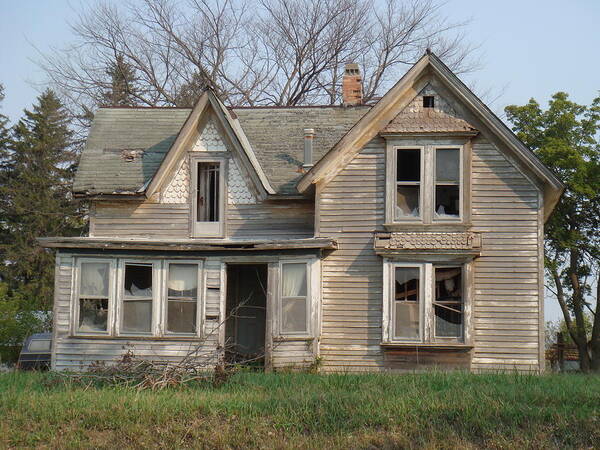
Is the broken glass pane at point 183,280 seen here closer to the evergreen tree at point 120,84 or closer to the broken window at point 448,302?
the broken window at point 448,302

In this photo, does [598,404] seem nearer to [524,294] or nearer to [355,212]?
[524,294]

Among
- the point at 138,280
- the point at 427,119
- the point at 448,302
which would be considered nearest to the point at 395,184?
the point at 427,119

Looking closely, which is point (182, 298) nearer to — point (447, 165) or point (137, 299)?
point (137, 299)

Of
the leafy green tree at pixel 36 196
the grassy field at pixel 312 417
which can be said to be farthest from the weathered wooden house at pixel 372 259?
the leafy green tree at pixel 36 196

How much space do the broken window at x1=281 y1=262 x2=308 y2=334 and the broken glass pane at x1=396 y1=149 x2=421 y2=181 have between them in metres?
3.12

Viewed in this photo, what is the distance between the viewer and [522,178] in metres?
21.1

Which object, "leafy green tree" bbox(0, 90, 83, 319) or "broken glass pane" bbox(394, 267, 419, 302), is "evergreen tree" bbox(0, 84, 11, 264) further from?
"broken glass pane" bbox(394, 267, 419, 302)

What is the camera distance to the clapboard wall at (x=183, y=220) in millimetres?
22344

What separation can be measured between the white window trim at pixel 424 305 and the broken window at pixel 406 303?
0.32 ft

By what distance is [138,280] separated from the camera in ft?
71.5

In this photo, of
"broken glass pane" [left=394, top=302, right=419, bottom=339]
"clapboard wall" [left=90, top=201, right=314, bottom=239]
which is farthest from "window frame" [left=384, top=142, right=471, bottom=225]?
"clapboard wall" [left=90, top=201, right=314, bottom=239]

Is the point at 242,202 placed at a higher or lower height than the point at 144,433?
higher

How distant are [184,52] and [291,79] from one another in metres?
4.73

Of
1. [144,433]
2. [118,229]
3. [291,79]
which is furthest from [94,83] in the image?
[144,433]
